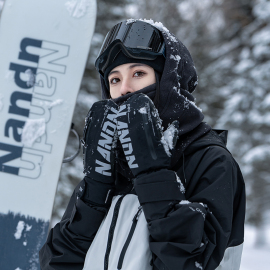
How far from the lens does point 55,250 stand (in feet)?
3.86

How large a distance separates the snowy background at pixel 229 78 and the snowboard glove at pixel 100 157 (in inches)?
265

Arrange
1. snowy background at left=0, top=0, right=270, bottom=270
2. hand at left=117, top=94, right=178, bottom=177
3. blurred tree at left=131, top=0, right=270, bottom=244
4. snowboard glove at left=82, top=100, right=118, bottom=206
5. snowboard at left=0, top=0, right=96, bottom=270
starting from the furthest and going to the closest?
1. blurred tree at left=131, top=0, right=270, bottom=244
2. snowy background at left=0, top=0, right=270, bottom=270
3. snowboard at left=0, top=0, right=96, bottom=270
4. snowboard glove at left=82, top=100, right=118, bottom=206
5. hand at left=117, top=94, right=178, bottom=177

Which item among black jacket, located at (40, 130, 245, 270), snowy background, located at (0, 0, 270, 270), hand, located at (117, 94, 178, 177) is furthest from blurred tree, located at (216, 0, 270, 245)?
hand, located at (117, 94, 178, 177)

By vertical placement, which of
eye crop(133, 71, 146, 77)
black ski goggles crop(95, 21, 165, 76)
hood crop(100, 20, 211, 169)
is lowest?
hood crop(100, 20, 211, 169)

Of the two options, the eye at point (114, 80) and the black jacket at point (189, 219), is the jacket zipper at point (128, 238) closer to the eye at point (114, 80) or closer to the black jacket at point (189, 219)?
the black jacket at point (189, 219)

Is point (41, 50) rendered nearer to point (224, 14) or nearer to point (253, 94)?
point (253, 94)

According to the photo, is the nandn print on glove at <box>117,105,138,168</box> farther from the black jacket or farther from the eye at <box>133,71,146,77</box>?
the eye at <box>133,71,146,77</box>

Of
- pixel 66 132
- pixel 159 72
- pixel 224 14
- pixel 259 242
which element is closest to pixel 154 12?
pixel 224 14

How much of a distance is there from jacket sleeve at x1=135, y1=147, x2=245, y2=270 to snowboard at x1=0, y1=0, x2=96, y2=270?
1.62 meters

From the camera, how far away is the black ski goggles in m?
1.29

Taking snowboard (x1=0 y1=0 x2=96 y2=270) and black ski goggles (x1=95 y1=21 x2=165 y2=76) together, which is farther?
snowboard (x1=0 y1=0 x2=96 y2=270)

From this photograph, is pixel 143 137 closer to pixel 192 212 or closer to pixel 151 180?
pixel 151 180

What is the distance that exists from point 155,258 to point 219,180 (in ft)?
1.00

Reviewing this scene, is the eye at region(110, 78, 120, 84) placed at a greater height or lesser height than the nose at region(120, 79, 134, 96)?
greater
